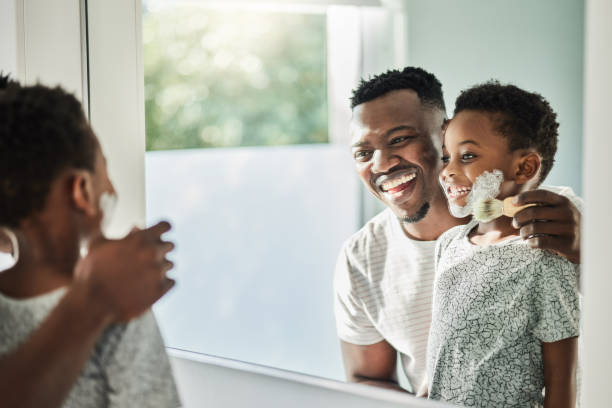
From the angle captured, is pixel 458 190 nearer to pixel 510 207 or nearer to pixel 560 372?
pixel 510 207

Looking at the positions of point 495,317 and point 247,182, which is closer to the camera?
point 495,317

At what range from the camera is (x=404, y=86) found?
38.8 inches

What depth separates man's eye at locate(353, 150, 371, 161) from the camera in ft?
3.39

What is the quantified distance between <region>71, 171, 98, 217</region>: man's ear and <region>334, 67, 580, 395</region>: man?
0.46m

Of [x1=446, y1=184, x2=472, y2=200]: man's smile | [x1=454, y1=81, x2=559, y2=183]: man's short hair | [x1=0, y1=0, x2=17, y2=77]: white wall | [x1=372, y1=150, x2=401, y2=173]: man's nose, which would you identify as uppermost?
[x1=0, y1=0, x2=17, y2=77]: white wall

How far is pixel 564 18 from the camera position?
0.86 meters

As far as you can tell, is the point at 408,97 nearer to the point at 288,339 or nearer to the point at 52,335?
the point at 288,339

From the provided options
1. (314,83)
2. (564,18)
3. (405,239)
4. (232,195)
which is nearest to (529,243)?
(405,239)

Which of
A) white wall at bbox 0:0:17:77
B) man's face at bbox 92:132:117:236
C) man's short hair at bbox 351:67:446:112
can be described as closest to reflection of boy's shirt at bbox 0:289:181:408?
man's face at bbox 92:132:117:236

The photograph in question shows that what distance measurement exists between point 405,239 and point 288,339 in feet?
1.03

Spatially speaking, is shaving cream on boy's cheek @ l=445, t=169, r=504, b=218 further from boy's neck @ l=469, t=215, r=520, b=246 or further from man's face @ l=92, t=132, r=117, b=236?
man's face @ l=92, t=132, r=117, b=236

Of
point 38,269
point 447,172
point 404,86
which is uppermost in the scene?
point 404,86

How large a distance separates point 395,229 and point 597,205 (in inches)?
12.2

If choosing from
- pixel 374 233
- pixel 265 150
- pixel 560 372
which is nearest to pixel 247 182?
pixel 265 150
